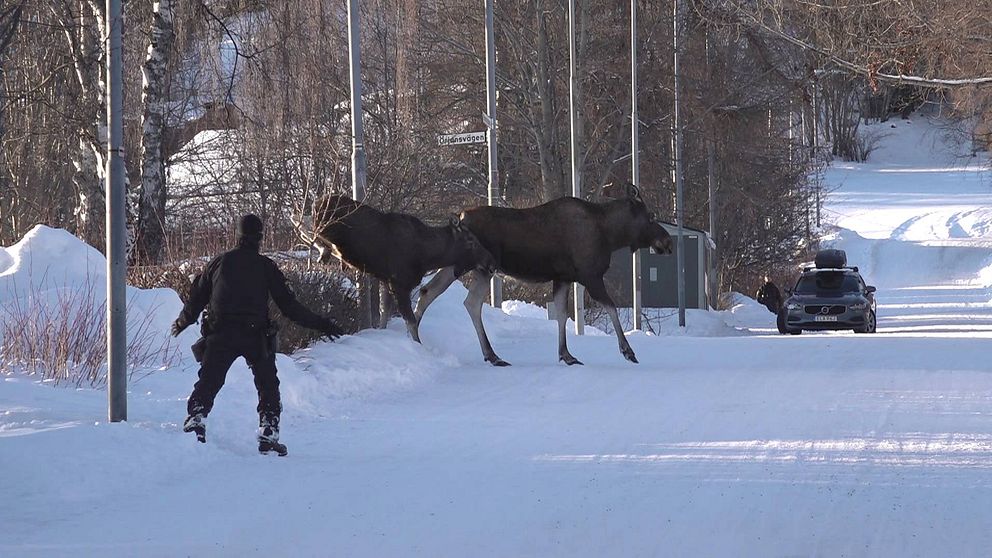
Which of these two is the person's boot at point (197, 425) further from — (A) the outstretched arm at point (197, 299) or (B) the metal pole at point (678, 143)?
(B) the metal pole at point (678, 143)

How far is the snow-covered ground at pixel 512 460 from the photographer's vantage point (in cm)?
882

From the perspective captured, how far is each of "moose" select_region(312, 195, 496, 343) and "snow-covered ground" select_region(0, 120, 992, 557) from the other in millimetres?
885

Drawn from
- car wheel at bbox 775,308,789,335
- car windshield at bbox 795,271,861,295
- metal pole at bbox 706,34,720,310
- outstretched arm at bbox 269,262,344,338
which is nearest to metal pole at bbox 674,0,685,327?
metal pole at bbox 706,34,720,310

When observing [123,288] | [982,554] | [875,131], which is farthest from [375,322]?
[875,131]

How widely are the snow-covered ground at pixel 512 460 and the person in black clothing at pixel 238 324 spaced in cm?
26

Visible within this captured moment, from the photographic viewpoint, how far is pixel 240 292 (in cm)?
1162

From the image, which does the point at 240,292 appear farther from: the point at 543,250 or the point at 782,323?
the point at 782,323

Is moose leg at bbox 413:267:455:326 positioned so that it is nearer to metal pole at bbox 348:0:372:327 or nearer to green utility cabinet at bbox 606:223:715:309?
metal pole at bbox 348:0:372:327

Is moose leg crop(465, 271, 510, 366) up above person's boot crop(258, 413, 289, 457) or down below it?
above

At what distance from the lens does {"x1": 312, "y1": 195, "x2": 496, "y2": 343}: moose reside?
19.1 metres

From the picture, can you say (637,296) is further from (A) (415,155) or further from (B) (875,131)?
(B) (875,131)

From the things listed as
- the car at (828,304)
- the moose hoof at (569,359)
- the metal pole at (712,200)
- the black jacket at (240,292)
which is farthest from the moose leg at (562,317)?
the metal pole at (712,200)

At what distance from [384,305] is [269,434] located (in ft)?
32.2

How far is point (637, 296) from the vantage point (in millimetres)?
39906
